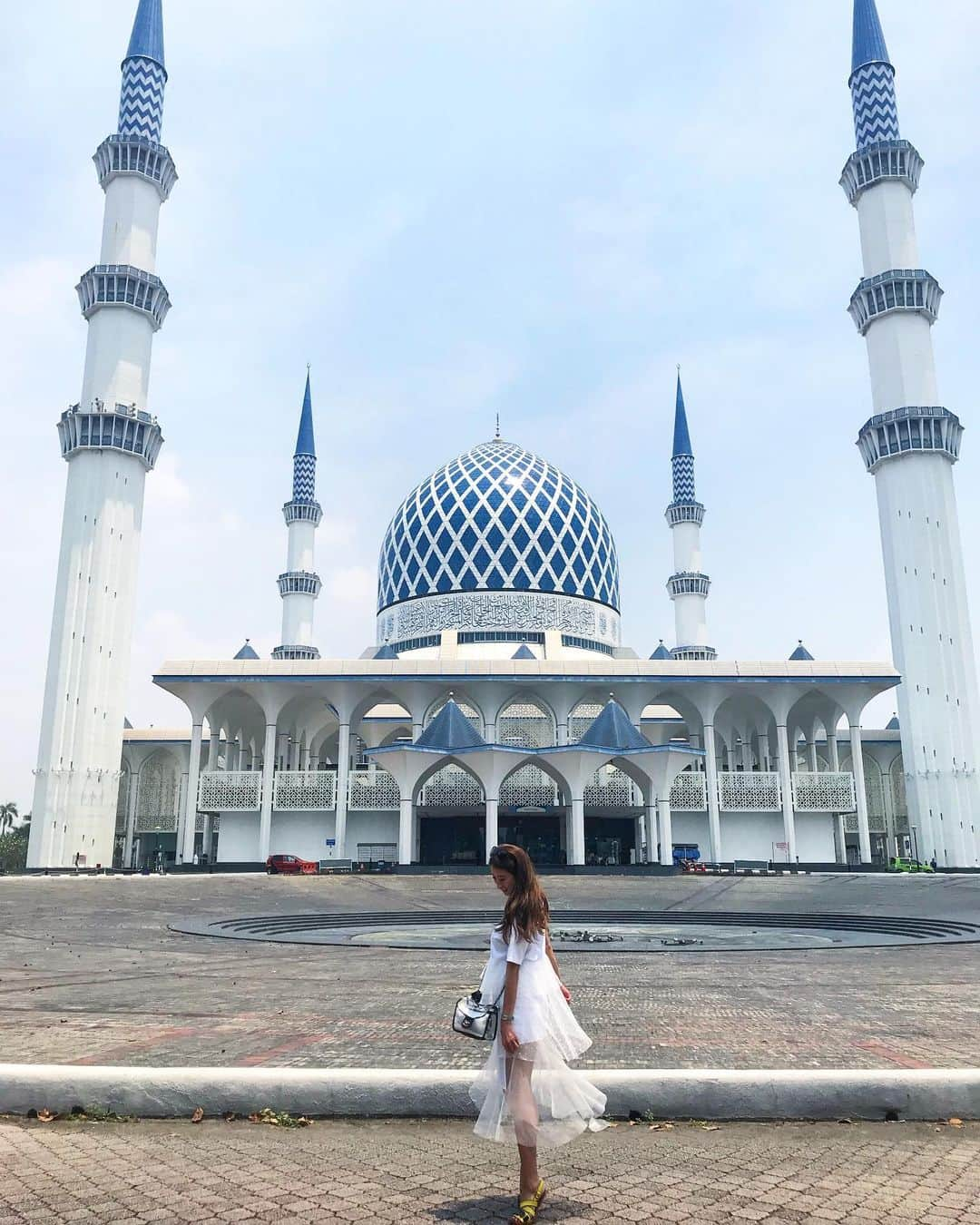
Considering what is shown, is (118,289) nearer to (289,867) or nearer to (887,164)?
(289,867)

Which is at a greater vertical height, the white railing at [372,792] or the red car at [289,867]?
the white railing at [372,792]

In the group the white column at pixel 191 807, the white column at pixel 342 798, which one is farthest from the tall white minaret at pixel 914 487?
the white column at pixel 191 807

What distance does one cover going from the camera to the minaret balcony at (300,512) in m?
50.8

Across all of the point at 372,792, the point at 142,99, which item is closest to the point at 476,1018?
the point at 372,792

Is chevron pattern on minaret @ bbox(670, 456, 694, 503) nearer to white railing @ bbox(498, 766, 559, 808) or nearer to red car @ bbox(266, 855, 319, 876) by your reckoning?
white railing @ bbox(498, 766, 559, 808)

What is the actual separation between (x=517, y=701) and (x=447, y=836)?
19.4 ft

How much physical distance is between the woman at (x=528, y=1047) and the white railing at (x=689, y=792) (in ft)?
111

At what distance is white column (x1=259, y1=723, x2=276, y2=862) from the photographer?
3444 centimetres

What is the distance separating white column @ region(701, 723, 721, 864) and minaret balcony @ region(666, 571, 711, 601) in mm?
13724

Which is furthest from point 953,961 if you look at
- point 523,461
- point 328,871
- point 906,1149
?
point 523,461

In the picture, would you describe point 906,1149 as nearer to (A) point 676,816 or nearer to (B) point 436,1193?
(B) point 436,1193

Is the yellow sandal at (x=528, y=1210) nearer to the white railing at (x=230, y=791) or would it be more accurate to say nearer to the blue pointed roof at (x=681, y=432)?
the white railing at (x=230, y=791)

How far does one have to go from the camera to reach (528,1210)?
10.5 feet

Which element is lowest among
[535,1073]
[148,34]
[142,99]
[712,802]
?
→ [535,1073]
